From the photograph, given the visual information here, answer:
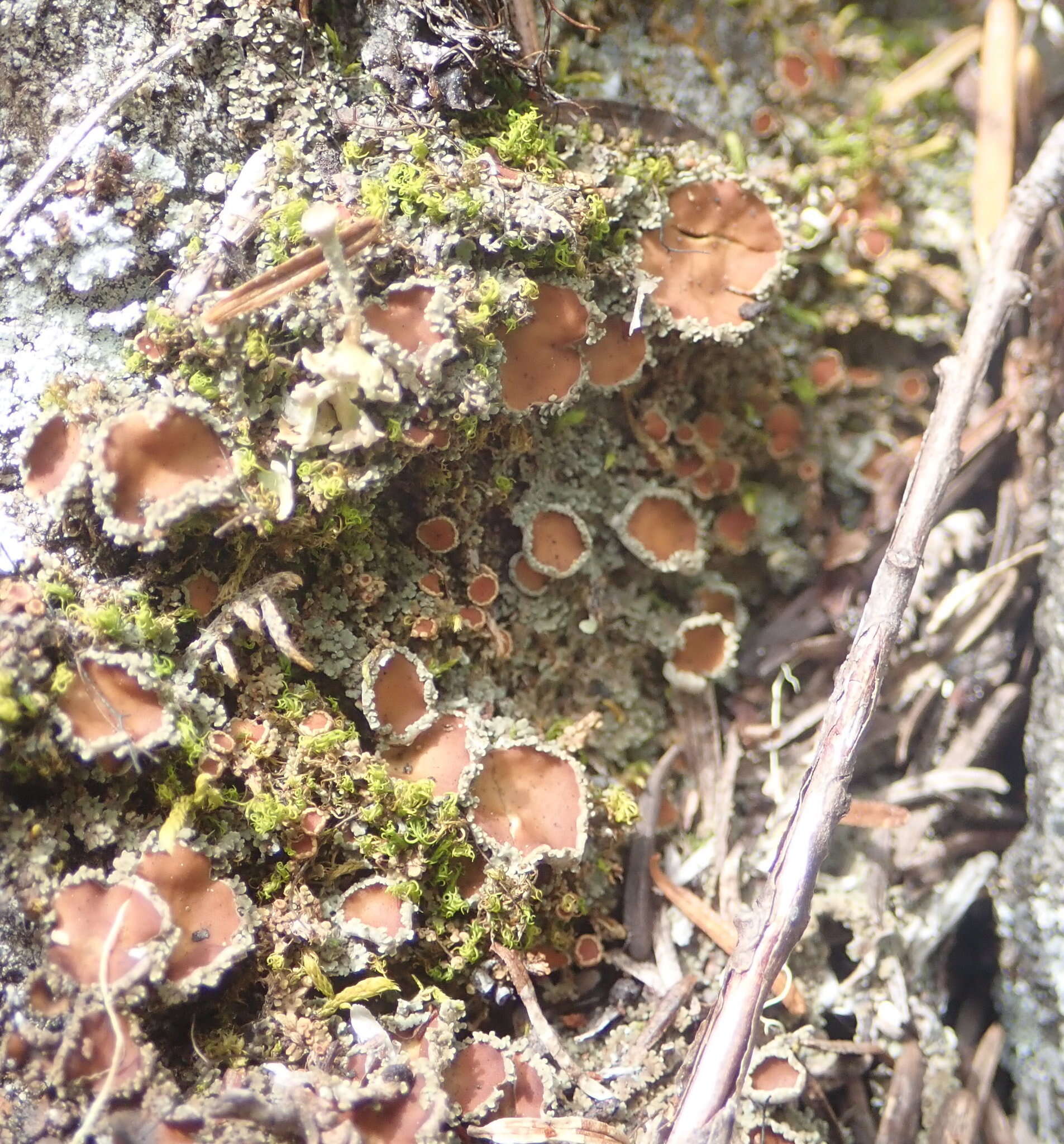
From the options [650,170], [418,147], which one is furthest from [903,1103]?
[418,147]

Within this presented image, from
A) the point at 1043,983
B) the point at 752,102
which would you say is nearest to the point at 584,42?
the point at 752,102

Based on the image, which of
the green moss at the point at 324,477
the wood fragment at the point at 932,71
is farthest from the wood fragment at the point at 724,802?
the wood fragment at the point at 932,71

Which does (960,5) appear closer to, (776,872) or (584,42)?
(584,42)

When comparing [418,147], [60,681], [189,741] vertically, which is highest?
[418,147]

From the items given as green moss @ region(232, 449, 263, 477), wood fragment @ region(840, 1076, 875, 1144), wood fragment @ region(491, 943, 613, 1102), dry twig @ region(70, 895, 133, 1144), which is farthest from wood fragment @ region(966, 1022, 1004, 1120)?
green moss @ region(232, 449, 263, 477)

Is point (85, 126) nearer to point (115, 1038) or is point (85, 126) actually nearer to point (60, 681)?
point (60, 681)

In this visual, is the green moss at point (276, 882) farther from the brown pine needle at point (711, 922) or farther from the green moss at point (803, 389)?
the green moss at point (803, 389)
